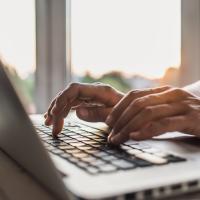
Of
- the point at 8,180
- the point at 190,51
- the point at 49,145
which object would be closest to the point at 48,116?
the point at 49,145

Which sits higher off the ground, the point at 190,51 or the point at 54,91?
the point at 190,51

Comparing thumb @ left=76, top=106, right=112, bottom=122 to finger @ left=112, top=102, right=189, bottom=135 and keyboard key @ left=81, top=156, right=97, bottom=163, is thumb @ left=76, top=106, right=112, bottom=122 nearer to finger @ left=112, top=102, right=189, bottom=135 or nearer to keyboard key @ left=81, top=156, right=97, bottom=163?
finger @ left=112, top=102, right=189, bottom=135

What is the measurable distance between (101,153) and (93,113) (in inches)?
14.7

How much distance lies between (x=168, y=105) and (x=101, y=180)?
267mm

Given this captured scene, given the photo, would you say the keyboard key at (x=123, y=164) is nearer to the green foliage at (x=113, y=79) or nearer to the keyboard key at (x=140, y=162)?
the keyboard key at (x=140, y=162)

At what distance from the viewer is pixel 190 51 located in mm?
1551

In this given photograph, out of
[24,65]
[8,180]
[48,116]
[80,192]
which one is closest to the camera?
[80,192]

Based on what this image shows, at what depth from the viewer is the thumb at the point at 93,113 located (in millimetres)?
874

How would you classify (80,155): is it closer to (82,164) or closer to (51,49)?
(82,164)

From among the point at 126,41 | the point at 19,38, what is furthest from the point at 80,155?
the point at 126,41

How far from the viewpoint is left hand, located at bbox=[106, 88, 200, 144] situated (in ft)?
1.93

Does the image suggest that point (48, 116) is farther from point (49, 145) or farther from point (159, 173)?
point (159, 173)

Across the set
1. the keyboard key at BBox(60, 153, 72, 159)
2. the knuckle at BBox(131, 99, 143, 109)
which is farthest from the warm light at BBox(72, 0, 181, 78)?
the keyboard key at BBox(60, 153, 72, 159)

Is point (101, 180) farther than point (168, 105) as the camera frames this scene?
No
